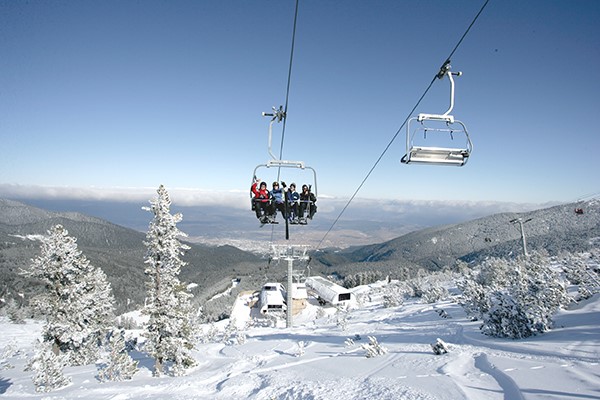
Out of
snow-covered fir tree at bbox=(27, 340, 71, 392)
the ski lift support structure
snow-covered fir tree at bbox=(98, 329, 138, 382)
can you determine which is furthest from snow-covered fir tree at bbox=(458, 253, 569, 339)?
the ski lift support structure

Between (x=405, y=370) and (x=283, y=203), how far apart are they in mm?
7827

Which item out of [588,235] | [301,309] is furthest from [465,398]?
[588,235]

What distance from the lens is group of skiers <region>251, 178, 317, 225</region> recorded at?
13.3 metres

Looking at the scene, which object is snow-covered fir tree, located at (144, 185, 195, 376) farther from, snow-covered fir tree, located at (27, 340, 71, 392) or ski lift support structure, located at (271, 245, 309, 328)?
ski lift support structure, located at (271, 245, 309, 328)

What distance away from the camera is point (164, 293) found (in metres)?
15.3

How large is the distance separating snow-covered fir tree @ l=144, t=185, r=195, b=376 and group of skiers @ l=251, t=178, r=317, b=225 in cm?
466

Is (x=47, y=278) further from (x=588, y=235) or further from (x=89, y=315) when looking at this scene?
(x=588, y=235)

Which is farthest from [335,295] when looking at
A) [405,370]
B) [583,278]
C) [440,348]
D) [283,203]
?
[405,370]

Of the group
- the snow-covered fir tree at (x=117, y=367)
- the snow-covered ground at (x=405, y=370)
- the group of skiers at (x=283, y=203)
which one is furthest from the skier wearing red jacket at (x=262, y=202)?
the snow-covered fir tree at (x=117, y=367)

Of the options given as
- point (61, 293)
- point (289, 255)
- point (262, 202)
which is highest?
point (262, 202)

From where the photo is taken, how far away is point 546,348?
26.9ft

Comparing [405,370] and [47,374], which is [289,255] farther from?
[405,370]

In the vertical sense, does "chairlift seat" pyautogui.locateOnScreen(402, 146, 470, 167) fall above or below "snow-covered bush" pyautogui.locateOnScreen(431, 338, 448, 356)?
above

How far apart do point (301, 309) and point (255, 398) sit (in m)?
41.8
